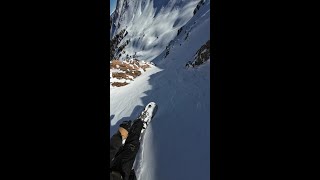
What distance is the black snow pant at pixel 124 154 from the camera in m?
1.96

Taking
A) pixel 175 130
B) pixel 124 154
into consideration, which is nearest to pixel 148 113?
pixel 175 130

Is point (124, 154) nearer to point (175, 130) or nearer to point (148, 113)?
point (175, 130)

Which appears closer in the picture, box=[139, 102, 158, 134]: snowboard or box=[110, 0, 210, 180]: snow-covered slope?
box=[110, 0, 210, 180]: snow-covered slope

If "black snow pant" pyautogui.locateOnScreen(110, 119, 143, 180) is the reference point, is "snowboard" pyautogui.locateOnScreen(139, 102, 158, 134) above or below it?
above

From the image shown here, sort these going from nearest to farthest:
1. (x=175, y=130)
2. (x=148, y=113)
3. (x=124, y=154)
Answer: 1. (x=124, y=154)
2. (x=175, y=130)
3. (x=148, y=113)

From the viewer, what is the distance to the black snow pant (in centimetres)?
196

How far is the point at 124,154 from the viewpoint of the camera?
2104 millimetres

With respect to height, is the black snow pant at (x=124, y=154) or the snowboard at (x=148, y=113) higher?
the snowboard at (x=148, y=113)

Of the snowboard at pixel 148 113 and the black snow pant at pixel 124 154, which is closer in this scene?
the black snow pant at pixel 124 154
